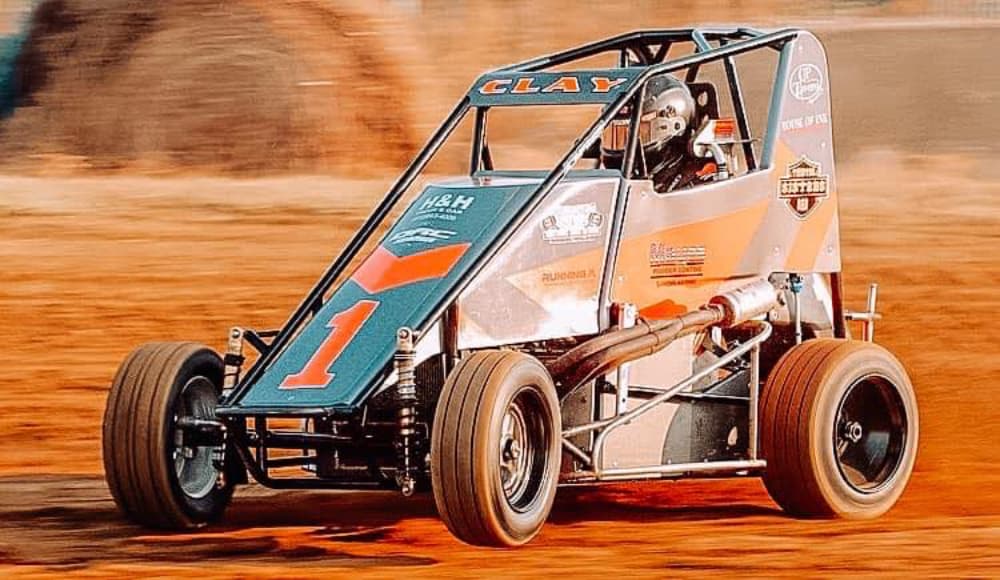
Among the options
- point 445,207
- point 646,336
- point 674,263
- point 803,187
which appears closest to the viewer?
point 646,336

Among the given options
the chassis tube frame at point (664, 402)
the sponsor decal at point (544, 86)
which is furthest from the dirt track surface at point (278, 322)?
the sponsor decal at point (544, 86)

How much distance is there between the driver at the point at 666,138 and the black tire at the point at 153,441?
2.34 meters

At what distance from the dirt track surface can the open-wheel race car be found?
0.93 ft

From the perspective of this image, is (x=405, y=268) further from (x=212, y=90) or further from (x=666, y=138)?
(x=212, y=90)

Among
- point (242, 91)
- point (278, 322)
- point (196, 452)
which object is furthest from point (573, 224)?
point (242, 91)

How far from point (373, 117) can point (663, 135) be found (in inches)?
596

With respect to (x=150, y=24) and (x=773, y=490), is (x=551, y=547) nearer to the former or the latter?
(x=773, y=490)

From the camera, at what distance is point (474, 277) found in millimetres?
9070

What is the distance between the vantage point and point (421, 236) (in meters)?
9.45

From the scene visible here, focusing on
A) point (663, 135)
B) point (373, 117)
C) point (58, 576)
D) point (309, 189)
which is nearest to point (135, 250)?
point (309, 189)

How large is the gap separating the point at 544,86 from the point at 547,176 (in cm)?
66

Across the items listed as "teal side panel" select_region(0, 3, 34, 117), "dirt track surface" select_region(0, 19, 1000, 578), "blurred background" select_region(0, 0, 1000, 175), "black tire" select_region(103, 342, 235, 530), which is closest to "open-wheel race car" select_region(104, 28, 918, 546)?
"black tire" select_region(103, 342, 235, 530)

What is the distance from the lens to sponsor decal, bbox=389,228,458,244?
9.37 m

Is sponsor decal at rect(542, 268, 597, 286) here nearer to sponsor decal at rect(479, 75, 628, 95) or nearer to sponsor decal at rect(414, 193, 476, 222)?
sponsor decal at rect(414, 193, 476, 222)
